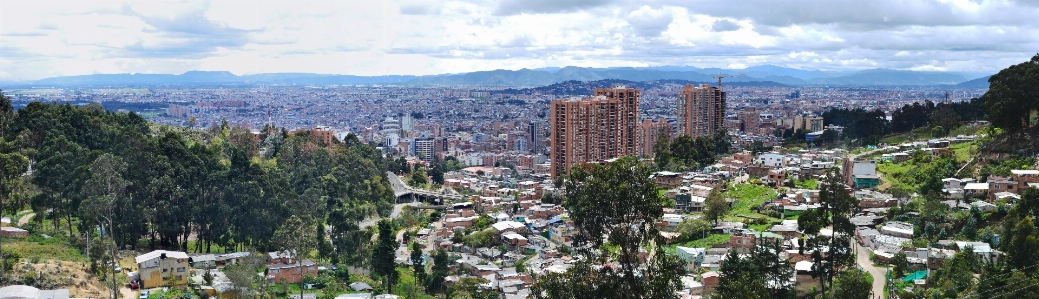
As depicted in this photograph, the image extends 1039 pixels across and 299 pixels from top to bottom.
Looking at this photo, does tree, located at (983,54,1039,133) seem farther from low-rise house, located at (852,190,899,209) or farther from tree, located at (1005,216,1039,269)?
tree, located at (1005,216,1039,269)

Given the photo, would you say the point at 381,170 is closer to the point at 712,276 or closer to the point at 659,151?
the point at 659,151

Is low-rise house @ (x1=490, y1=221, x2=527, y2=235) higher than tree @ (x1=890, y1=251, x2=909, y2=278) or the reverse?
the reverse

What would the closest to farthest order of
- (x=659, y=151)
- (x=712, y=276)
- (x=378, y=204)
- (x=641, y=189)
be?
(x=641, y=189) < (x=712, y=276) < (x=378, y=204) < (x=659, y=151)

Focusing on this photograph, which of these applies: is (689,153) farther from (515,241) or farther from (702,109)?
(702,109)

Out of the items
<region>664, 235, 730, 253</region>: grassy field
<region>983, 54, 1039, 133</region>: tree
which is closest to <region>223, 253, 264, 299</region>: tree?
<region>664, 235, 730, 253</region>: grassy field

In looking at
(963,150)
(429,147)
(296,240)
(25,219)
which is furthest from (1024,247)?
(429,147)

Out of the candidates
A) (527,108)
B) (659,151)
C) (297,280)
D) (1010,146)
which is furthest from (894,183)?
(527,108)
